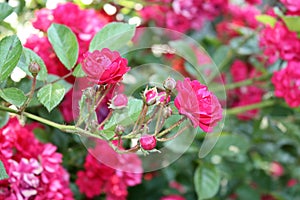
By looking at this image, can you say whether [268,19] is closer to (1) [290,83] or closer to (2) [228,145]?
(1) [290,83]

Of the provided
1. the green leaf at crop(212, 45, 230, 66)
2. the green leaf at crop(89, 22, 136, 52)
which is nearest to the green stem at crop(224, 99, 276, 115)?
the green leaf at crop(212, 45, 230, 66)

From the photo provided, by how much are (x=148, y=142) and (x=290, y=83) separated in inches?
18.0

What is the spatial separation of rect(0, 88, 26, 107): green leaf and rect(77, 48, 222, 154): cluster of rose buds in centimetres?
8

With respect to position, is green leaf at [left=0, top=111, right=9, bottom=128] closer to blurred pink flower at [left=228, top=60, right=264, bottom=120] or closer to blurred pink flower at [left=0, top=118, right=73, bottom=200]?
blurred pink flower at [left=0, top=118, right=73, bottom=200]

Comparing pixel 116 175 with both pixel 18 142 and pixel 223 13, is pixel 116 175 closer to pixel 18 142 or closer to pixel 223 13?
pixel 18 142

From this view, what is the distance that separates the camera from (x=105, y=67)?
57 cm

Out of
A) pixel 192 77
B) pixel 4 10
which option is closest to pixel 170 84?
pixel 4 10

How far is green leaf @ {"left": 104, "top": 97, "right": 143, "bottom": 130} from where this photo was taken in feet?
1.98

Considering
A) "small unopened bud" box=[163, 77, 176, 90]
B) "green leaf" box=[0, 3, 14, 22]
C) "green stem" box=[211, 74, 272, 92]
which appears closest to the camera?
"small unopened bud" box=[163, 77, 176, 90]

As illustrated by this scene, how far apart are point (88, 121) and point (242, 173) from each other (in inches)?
25.6

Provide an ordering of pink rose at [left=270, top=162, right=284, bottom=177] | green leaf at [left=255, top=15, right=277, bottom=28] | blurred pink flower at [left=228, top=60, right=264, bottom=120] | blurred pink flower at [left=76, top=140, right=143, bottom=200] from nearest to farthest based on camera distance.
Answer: blurred pink flower at [left=76, top=140, right=143, bottom=200]
green leaf at [left=255, top=15, right=277, bottom=28]
blurred pink flower at [left=228, top=60, right=264, bottom=120]
pink rose at [left=270, top=162, right=284, bottom=177]

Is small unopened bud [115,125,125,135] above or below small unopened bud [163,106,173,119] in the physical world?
below

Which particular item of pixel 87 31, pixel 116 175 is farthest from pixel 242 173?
pixel 87 31

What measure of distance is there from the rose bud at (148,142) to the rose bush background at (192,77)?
0.13 m
